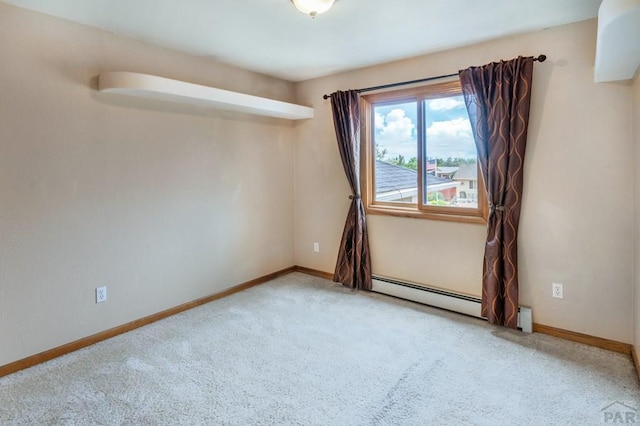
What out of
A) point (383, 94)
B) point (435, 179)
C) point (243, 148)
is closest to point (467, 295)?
point (435, 179)

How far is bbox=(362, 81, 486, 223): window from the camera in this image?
3320 mm

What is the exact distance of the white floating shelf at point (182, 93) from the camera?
263 cm

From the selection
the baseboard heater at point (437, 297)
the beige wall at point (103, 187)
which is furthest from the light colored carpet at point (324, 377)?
the beige wall at point (103, 187)

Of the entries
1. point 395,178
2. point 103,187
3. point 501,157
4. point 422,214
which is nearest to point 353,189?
point 395,178

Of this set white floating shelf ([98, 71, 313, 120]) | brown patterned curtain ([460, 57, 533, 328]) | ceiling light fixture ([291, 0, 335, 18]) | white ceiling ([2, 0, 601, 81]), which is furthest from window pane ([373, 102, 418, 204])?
ceiling light fixture ([291, 0, 335, 18])

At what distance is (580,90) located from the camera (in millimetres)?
2660

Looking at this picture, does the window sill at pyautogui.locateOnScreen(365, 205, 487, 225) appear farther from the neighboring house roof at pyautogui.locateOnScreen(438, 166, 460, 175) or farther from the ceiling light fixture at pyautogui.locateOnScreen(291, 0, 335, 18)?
the ceiling light fixture at pyautogui.locateOnScreen(291, 0, 335, 18)

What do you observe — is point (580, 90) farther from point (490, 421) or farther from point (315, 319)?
point (315, 319)

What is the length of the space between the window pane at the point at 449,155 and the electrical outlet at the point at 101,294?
9.55ft

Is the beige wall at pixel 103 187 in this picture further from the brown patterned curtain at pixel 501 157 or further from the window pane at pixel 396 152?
the brown patterned curtain at pixel 501 157

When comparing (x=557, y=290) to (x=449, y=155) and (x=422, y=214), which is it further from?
(x=449, y=155)

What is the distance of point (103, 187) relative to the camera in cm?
282

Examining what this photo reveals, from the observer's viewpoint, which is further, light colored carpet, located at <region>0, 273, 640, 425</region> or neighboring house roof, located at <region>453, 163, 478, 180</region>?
neighboring house roof, located at <region>453, 163, 478, 180</region>

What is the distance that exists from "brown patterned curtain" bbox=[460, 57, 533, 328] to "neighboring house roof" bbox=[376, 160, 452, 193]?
616 millimetres
